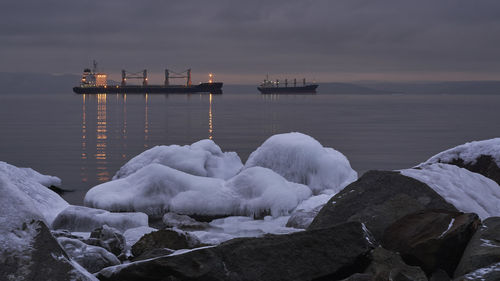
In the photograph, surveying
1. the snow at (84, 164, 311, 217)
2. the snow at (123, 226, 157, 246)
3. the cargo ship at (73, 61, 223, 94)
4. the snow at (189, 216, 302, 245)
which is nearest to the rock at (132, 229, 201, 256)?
the snow at (123, 226, 157, 246)

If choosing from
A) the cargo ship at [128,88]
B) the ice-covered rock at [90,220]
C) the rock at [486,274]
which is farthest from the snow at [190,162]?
the cargo ship at [128,88]

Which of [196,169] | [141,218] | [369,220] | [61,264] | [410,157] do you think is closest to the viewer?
[61,264]

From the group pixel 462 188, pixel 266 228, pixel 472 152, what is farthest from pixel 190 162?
pixel 462 188

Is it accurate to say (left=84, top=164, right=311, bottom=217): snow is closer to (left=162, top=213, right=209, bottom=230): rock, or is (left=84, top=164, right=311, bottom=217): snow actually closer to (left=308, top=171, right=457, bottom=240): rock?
(left=162, top=213, right=209, bottom=230): rock

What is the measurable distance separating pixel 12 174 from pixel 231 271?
255 inches

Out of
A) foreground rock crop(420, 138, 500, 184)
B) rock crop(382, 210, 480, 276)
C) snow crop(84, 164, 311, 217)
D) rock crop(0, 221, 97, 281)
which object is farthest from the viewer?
snow crop(84, 164, 311, 217)

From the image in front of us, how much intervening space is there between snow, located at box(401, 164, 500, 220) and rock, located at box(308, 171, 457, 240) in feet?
0.74

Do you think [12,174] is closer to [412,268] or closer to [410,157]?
[412,268]

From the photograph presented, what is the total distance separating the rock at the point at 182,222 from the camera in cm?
880

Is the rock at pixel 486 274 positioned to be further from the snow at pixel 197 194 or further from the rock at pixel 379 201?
the snow at pixel 197 194

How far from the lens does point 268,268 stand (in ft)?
14.5

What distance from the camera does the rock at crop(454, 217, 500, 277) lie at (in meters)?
4.41

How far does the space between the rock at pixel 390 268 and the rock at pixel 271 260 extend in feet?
0.31

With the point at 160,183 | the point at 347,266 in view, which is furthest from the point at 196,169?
the point at 347,266
